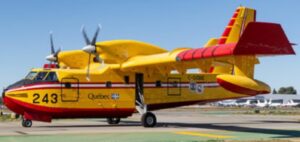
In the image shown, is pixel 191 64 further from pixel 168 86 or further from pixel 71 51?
pixel 71 51

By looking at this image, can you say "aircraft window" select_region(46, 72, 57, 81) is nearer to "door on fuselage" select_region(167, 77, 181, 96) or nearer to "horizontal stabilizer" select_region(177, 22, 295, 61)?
"door on fuselage" select_region(167, 77, 181, 96)

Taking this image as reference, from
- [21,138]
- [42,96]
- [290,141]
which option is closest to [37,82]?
[42,96]

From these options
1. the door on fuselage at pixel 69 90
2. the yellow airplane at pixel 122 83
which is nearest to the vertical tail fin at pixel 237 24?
the yellow airplane at pixel 122 83

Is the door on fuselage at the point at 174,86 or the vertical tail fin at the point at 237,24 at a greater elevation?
the vertical tail fin at the point at 237,24

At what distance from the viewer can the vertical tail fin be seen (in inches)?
1129

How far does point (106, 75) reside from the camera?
26484 mm

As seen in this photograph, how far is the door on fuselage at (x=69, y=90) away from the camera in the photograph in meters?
25.5

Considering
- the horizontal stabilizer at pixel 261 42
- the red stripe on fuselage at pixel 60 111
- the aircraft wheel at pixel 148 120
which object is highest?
the horizontal stabilizer at pixel 261 42

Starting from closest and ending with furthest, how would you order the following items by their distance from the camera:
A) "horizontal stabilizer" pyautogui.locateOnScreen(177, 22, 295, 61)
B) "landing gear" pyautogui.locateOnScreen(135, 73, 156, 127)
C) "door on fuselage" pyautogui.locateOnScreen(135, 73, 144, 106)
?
"horizontal stabilizer" pyautogui.locateOnScreen(177, 22, 295, 61)
"landing gear" pyautogui.locateOnScreen(135, 73, 156, 127)
"door on fuselage" pyautogui.locateOnScreen(135, 73, 144, 106)

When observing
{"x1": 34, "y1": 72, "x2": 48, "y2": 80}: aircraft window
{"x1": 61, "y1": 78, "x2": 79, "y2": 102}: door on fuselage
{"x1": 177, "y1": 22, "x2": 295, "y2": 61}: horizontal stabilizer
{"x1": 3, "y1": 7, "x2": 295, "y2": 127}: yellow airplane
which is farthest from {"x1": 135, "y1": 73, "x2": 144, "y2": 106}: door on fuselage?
{"x1": 177, "y1": 22, "x2": 295, "y2": 61}: horizontal stabilizer

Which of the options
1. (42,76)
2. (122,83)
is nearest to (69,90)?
(42,76)

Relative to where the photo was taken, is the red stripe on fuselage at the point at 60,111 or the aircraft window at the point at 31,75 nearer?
the red stripe on fuselage at the point at 60,111

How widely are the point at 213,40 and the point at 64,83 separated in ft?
32.5

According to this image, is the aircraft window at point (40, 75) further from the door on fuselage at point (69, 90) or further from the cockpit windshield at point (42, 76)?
the door on fuselage at point (69, 90)
